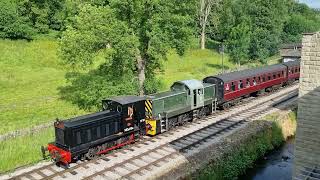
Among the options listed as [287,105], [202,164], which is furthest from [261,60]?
[202,164]

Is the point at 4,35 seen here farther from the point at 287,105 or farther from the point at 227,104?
the point at 287,105

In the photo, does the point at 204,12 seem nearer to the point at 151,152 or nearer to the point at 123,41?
the point at 123,41

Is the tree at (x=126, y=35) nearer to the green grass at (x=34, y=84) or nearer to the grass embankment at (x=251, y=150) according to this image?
the green grass at (x=34, y=84)

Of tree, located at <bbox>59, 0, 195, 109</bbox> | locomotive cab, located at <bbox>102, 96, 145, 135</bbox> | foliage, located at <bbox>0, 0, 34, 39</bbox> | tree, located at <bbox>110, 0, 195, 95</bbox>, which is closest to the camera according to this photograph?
locomotive cab, located at <bbox>102, 96, 145, 135</bbox>

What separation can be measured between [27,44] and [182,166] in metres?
48.5

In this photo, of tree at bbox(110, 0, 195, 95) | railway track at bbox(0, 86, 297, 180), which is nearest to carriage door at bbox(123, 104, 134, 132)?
railway track at bbox(0, 86, 297, 180)

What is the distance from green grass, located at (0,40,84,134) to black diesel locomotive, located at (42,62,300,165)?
9.05 m

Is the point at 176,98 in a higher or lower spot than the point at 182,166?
higher

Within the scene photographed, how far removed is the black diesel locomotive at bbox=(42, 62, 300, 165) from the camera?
763 inches

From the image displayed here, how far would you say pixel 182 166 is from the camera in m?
19.5

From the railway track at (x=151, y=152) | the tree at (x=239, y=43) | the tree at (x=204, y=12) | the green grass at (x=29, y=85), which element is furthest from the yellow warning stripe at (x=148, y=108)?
the tree at (x=204, y=12)

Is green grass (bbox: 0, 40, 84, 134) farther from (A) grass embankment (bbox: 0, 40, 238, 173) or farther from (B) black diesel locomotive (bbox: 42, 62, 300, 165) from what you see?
(B) black diesel locomotive (bbox: 42, 62, 300, 165)

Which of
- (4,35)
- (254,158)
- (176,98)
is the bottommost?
(254,158)

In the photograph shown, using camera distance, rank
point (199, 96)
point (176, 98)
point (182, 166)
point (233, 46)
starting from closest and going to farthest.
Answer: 1. point (182, 166)
2. point (176, 98)
3. point (199, 96)
4. point (233, 46)
